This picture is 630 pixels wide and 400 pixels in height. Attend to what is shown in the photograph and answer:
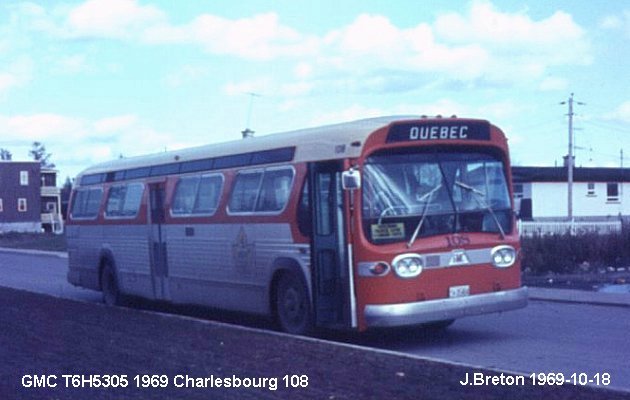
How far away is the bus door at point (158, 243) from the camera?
1903cm

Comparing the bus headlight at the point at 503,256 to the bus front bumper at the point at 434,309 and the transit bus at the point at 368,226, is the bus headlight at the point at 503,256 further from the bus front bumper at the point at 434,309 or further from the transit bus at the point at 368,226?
the bus front bumper at the point at 434,309

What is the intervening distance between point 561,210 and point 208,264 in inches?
1629

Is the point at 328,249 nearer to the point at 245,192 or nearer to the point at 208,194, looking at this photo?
the point at 245,192

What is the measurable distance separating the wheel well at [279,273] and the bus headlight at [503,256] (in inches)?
105

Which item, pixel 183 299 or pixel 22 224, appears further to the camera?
pixel 22 224

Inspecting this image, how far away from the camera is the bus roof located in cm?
1344

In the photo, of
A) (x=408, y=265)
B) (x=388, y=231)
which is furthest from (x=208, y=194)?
(x=408, y=265)

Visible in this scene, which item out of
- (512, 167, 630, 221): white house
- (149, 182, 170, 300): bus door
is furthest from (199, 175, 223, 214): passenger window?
(512, 167, 630, 221): white house

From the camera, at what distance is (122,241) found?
20.9 metres

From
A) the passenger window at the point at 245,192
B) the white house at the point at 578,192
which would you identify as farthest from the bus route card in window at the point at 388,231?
the white house at the point at 578,192

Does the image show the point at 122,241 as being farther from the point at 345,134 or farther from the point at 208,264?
the point at 345,134

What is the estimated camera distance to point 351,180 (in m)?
13.0

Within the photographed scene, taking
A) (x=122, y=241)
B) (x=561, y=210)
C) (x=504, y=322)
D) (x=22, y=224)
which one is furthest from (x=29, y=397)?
(x=22, y=224)

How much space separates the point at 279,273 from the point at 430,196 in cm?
288
